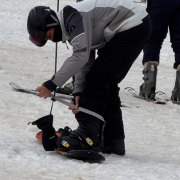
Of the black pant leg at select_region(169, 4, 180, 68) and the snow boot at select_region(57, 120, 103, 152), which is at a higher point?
the black pant leg at select_region(169, 4, 180, 68)

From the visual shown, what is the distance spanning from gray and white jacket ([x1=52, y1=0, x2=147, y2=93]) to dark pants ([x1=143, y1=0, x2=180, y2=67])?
253 centimetres

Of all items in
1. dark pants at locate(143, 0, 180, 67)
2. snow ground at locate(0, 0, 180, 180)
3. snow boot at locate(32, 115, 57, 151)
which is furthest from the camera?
dark pants at locate(143, 0, 180, 67)

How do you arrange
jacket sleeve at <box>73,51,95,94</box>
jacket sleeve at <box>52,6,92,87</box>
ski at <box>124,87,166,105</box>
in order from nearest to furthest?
jacket sleeve at <box>52,6,92,87</box> → jacket sleeve at <box>73,51,95,94</box> → ski at <box>124,87,166,105</box>

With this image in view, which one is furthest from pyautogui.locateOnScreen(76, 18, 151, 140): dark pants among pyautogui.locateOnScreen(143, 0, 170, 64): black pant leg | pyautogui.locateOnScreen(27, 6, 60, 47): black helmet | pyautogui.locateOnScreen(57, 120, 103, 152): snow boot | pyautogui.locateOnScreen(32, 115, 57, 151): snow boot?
pyautogui.locateOnScreen(143, 0, 170, 64): black pant leg

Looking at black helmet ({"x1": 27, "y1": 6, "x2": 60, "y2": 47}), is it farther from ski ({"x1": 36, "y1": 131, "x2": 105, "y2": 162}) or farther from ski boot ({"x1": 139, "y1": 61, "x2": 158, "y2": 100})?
ski boot ({"x1": 139, "y1": 61, "x2": 158, "y2": 100})

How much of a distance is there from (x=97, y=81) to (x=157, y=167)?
821 millimetres

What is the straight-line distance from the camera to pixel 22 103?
18.0ft

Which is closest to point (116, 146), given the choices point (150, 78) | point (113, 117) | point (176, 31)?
A: point (113, 117)

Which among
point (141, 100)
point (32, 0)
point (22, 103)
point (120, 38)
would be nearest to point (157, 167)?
point (120, 38)

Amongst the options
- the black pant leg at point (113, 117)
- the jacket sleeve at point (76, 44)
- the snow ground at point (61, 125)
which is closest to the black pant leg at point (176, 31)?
the snow ground at point (61, 125)

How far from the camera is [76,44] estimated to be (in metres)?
3.47

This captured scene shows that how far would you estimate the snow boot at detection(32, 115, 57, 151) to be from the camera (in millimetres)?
3705

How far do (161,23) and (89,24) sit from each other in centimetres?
299

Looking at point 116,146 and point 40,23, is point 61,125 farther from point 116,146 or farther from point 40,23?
point 40,23
